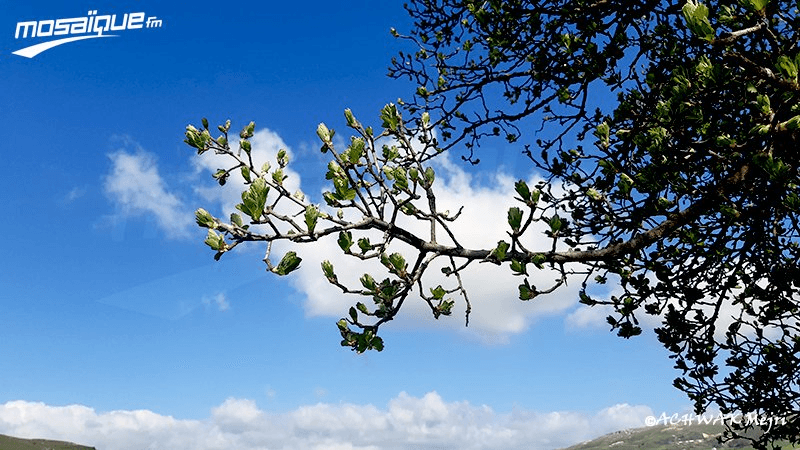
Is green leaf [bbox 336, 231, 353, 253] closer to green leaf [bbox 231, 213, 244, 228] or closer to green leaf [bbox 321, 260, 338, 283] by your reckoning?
green leaf [bbox 321, 260, 338, 283]

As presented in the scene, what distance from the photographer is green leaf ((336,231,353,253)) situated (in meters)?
5.93

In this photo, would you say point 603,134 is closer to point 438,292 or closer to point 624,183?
point 624,183

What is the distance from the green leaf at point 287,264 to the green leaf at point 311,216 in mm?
298

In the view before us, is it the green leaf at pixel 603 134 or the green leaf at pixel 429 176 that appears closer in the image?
the green leaf at pixel 429 176

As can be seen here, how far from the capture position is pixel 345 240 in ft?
19.5

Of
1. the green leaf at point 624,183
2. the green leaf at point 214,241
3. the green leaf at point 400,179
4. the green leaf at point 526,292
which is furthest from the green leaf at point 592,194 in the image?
the green leaf at point 214,241

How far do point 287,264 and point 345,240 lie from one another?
570 millimetres

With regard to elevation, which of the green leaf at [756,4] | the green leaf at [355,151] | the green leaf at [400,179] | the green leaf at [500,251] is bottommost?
the green leaf at [500,251]

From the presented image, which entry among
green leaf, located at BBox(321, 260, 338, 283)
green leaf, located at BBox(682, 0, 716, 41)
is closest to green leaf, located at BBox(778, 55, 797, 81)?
green leaf, located at BBox(682, 0, 716, 41)

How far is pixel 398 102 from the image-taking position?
12828 mm

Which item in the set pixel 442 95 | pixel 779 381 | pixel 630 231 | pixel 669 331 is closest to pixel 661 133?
pixel 630 231

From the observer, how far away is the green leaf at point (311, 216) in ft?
18.5

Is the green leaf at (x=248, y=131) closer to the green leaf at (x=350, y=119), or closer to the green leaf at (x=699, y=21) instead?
the green leaf at (x=350, y=119)

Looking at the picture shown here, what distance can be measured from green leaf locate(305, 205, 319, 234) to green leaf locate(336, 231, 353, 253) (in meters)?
0.31
